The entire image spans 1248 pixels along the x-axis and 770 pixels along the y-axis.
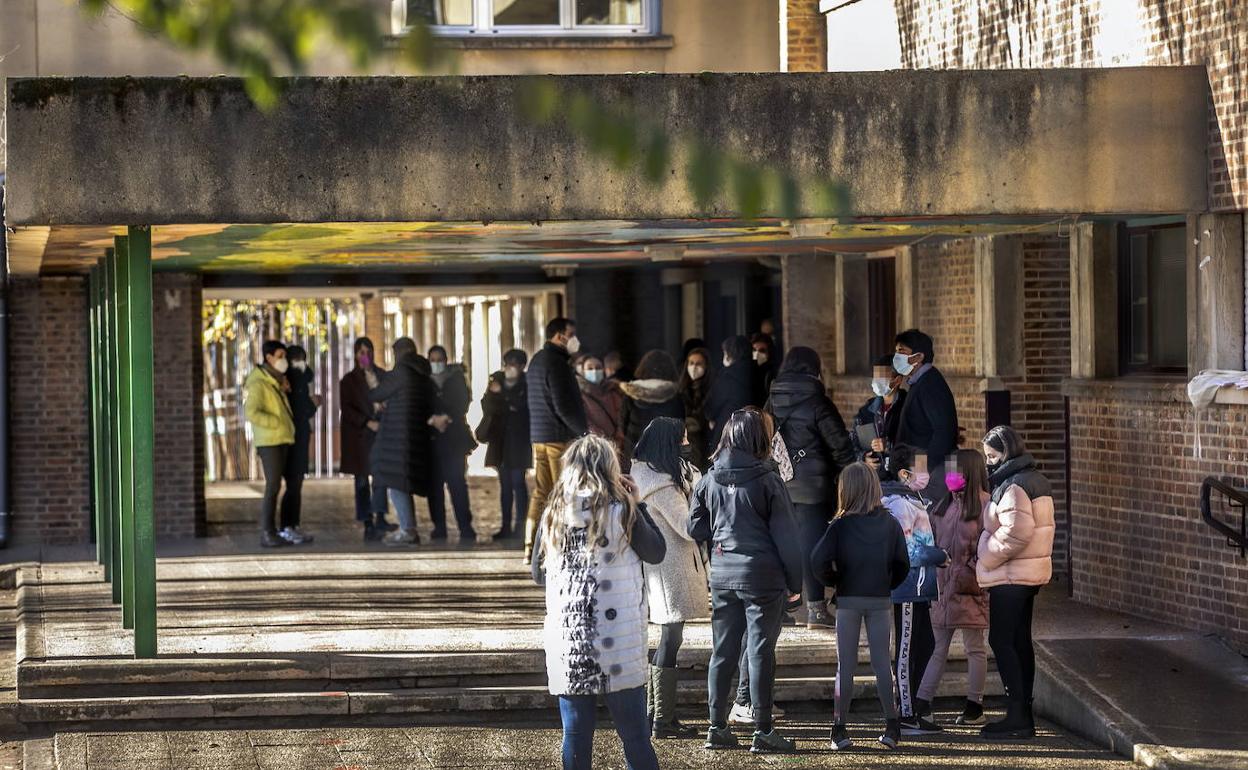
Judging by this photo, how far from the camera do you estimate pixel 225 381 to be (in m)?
28.0

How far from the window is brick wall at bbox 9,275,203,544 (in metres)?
8.42

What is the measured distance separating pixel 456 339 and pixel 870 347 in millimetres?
12422

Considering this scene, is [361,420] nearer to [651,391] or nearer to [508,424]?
[508,424]

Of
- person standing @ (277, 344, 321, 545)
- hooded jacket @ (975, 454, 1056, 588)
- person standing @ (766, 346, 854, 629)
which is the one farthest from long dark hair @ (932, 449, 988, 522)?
person standing @ (277, 344, 321, 545)

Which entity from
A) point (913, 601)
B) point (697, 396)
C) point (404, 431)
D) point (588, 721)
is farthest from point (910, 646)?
point (404, 431)

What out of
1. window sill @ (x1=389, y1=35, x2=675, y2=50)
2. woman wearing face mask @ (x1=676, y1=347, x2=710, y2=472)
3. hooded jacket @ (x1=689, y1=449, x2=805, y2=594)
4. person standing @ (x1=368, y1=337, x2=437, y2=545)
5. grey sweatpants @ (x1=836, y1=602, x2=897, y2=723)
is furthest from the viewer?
window sill @ (x1=389, y1=35, x2=675, y2=50)

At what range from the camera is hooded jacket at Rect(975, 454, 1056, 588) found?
8.44 meters

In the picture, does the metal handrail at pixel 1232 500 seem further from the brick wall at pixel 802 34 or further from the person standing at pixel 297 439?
the person standing at pixel 297 439

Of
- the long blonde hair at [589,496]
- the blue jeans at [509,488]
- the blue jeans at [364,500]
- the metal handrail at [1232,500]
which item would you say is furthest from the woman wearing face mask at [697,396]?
the long blonde hair at [589,496]

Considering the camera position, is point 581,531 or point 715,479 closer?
point 581,531

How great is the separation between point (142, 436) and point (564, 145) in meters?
2.71

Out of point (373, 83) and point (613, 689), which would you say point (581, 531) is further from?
point (373, 83)

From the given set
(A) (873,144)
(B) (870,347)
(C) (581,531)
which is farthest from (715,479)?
(B) (870,347)

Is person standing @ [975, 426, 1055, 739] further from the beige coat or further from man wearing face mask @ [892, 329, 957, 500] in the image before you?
man wearing face mask @ [892, 329, 957, 500]
